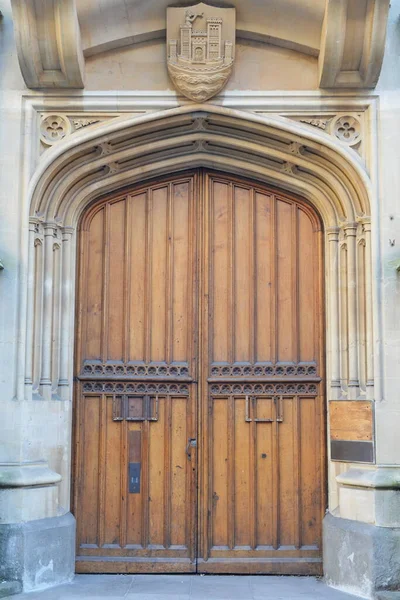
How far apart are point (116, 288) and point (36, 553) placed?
2.40 meters

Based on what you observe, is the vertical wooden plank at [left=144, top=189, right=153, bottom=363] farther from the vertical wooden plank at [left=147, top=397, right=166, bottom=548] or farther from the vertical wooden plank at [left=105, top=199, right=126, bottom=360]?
the vertical wooden plank at [left=147, top=397, right=166, bottom=548]

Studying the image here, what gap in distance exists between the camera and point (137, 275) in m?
7.52

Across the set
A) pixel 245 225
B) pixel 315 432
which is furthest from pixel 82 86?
pixel 315 432

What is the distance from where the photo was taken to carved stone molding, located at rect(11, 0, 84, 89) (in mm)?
6746

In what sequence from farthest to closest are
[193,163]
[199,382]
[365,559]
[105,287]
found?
1. [193,163]
2. [105,287]
3. [199,382]
4. [365,559]

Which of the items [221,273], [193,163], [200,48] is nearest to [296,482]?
[221,273]

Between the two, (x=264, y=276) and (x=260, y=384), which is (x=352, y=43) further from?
(x=260, y=384)

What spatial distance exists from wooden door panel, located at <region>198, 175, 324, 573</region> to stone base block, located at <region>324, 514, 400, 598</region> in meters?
0.49

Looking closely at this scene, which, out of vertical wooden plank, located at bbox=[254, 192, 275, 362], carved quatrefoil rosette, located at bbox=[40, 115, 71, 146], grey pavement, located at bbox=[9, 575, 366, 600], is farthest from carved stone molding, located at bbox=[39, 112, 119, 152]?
grey pavement, located at bbox=[9, 575, 366, 600]

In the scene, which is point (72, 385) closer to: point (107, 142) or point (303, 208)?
point (107, 142)

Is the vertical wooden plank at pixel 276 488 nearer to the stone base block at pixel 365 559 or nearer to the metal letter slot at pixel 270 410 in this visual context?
the metal letter slot at pixel 270 410

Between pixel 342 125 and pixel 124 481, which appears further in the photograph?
pixel 124 481

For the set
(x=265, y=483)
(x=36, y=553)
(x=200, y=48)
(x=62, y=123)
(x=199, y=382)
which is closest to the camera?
(x=36, y=553)

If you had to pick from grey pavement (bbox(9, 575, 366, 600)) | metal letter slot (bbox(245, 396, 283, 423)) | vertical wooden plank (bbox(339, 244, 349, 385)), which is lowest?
grey pavement (bbox(9, 575, 366, 600))
